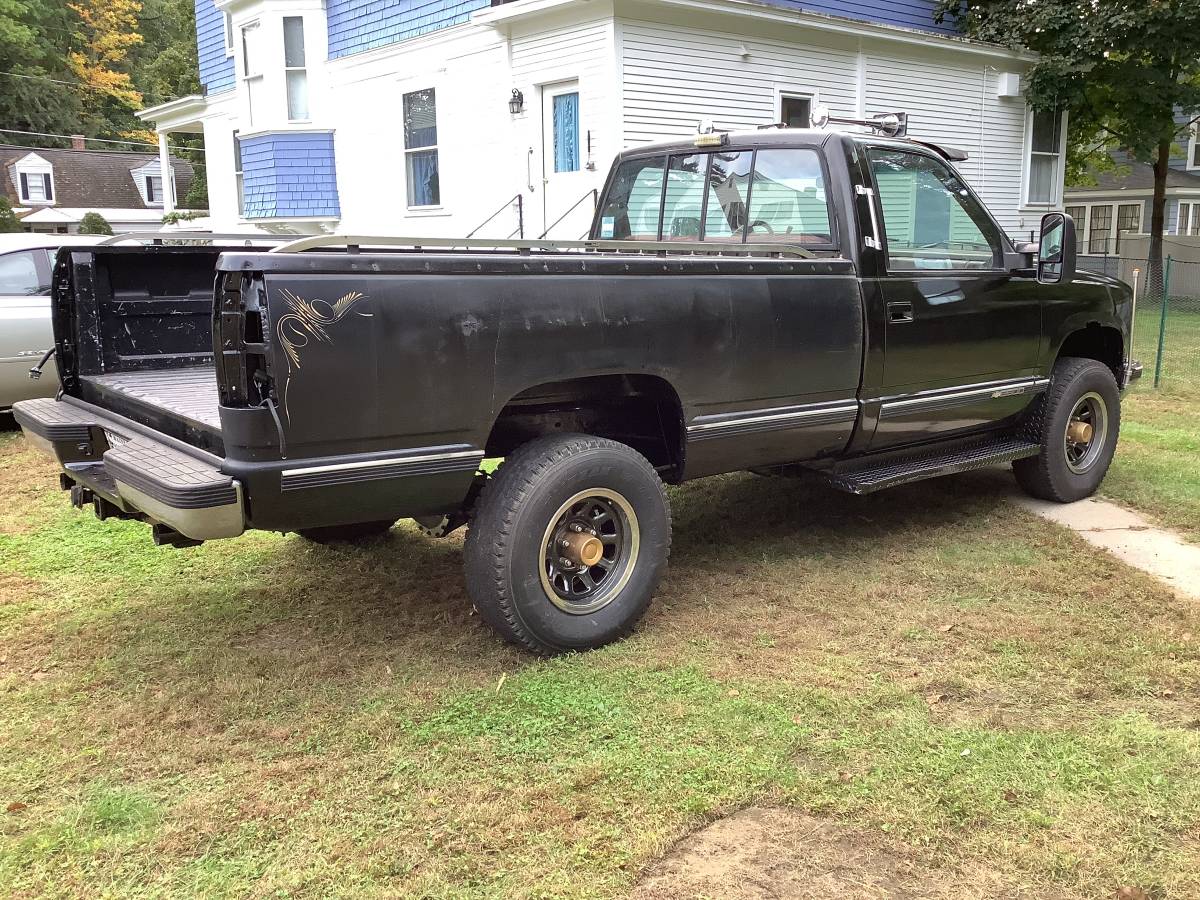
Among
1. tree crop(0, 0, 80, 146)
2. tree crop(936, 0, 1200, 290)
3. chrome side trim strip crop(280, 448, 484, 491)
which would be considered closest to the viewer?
chrome side trim strip crop(280, 448, 484, 491)

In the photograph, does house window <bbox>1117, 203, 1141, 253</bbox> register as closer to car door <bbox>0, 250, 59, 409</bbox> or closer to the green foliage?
car door <bbox>0, 250, 59, 409</bbox>

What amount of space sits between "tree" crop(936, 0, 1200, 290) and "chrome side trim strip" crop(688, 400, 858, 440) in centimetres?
1449

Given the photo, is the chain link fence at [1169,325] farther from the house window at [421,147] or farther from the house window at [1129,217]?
the house window at [421,147]

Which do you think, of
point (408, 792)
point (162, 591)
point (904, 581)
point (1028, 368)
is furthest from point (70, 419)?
point (1028, 368)

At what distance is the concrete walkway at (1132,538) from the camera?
5039 mm

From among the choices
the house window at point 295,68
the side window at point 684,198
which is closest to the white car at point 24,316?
the side window at point 684,198

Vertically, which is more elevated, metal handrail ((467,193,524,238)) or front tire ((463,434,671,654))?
metal handrail ((467,193,524,238))

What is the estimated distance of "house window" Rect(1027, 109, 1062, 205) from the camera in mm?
18203

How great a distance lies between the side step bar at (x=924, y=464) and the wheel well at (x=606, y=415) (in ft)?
3.18

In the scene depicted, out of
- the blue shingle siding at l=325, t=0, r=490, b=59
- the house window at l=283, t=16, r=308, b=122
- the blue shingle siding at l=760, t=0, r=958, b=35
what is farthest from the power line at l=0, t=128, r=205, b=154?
the blue shingle siding at l=760, t=0, r=958, b=35

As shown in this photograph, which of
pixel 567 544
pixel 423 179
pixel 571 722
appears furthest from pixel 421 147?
pixel 571 722

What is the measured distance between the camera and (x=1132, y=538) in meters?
5.57

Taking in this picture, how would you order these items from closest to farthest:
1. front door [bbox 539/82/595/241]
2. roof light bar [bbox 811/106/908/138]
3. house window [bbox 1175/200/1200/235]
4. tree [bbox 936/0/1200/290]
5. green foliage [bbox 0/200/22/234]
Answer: roof light bar [bbox 811/106/908/138] → front door [bbox 539/82/595/241] → tree [bbox 936/0/1200/290] → house window [bbox 1175/200/1200/235] → green foliage [bbox 0/200/22/234]

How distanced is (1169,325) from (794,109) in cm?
753
